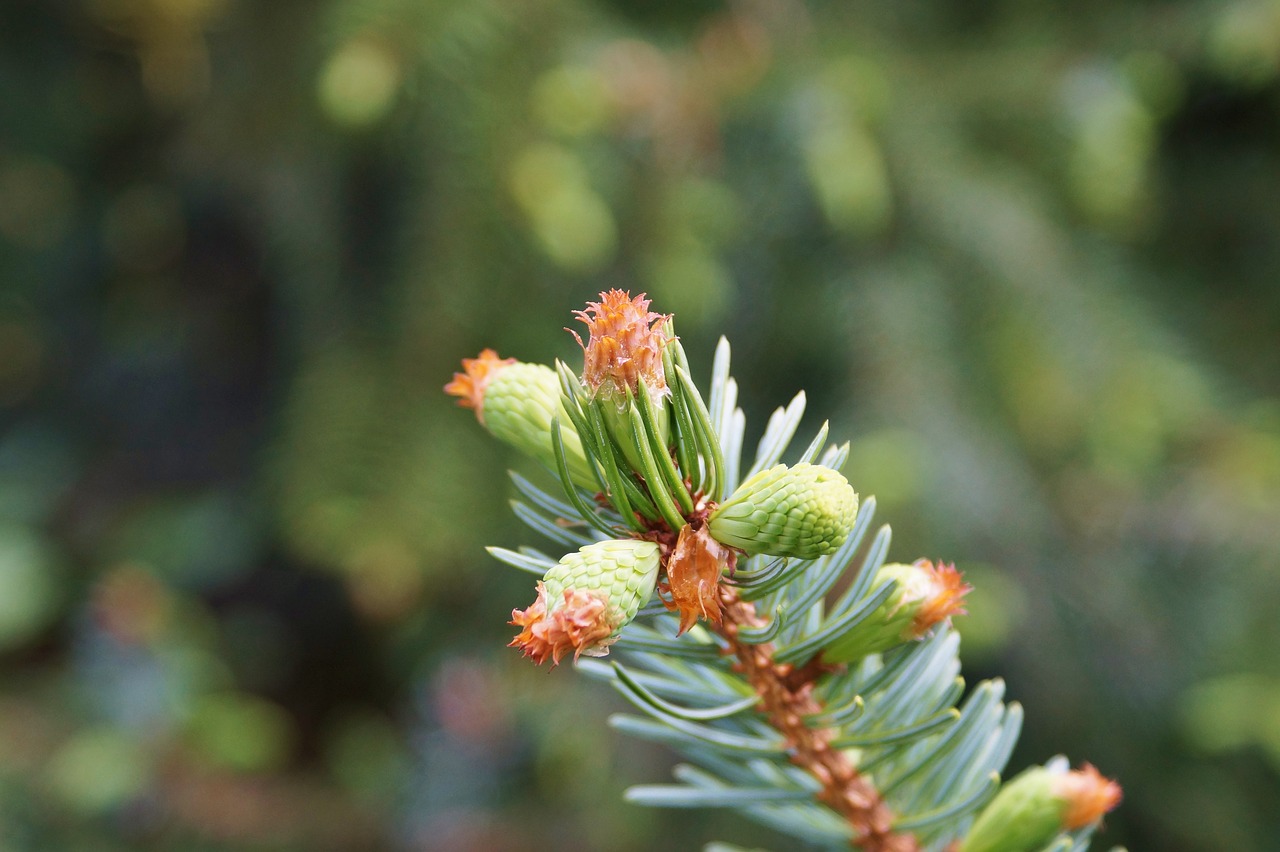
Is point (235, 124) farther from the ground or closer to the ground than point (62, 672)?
farther from the ground

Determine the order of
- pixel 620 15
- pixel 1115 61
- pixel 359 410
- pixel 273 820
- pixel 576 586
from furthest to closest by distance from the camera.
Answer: pixel 273 820
pixel 620 15
pixel 1115 61
pixel 359 410
pixel 576 586

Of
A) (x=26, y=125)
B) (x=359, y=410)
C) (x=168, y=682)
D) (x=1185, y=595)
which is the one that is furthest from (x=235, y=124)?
(x=1185, y=595)

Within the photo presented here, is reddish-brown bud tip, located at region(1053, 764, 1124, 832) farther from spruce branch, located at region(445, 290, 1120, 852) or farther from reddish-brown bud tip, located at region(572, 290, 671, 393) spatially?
reddish-brown bud tip, located at region(572, 290, 671, 393)

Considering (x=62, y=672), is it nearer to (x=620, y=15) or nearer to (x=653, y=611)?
(x=620, y=15)

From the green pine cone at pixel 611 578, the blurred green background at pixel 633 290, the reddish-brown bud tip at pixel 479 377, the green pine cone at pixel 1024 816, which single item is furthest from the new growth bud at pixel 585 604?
the blurred green background at pixel 633 290

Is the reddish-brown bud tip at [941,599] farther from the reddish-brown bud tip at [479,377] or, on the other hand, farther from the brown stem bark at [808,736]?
the reddish-brown bud tip at [479,377]

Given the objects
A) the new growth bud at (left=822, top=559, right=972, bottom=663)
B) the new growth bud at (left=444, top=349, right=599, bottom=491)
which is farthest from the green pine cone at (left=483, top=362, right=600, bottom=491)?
the new growth bud at (left=822, top=559, right=972, bottom=663)
